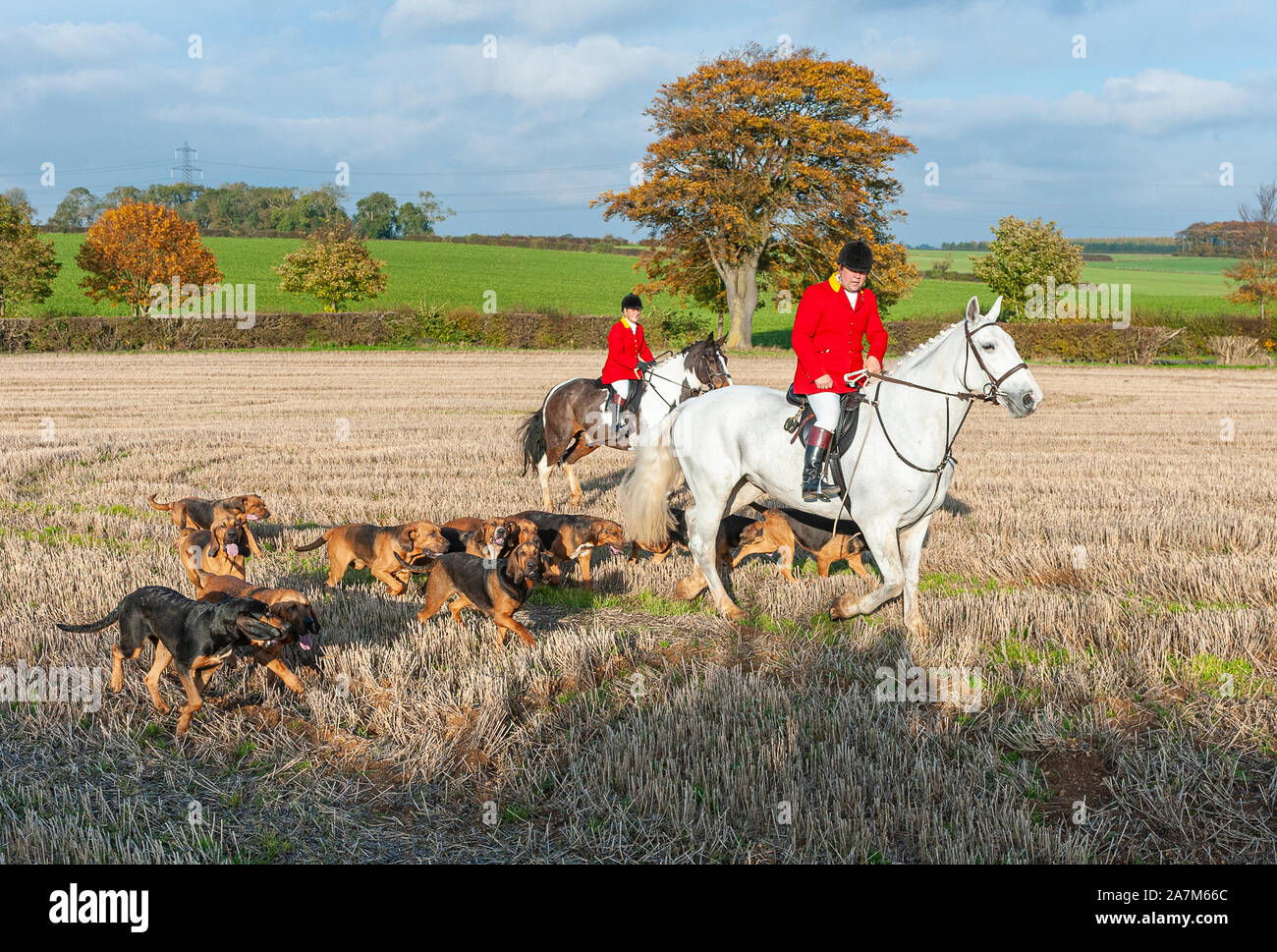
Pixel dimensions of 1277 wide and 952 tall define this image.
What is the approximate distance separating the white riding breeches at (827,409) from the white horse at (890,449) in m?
0.25

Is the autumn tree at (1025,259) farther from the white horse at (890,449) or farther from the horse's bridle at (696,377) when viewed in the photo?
the white horse at (890,449)

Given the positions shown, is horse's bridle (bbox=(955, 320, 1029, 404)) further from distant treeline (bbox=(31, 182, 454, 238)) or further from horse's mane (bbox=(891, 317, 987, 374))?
distant treeline (bbox=(31, 182, 454, 238))

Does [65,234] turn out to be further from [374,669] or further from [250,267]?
[374,669]

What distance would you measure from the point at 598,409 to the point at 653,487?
13.1 feet

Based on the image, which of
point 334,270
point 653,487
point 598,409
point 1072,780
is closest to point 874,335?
point 653,487

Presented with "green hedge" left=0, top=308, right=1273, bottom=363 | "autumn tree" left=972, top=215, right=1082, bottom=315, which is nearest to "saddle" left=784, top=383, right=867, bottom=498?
"green hedge" left=0, top=308, right=1273, bottom=363

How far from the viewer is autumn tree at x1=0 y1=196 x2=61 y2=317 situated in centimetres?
5288

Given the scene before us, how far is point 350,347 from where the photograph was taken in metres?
44.6

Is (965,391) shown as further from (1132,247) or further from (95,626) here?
(1132,247)

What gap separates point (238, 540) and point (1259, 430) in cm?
1997

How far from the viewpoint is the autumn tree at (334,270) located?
58.9 meters

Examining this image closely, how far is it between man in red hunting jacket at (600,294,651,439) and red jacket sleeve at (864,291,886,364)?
472cm

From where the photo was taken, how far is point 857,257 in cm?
657
